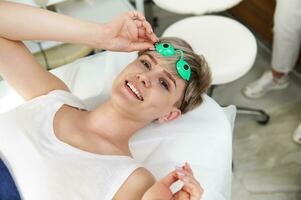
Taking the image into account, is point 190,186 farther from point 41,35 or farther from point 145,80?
point 41,35

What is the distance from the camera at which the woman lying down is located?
1141mm

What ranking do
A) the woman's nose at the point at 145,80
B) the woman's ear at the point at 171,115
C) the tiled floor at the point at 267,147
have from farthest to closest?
the tiled floor at the point at 267,147
the woman's ear at the point at 171,115
the woman's nose at the point at 145,80

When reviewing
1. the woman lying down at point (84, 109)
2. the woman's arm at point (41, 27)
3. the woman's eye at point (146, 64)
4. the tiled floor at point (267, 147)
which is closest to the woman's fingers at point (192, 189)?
the woman lying down at point (84, 109)

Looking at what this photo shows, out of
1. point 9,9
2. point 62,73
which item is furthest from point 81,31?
point 62,73

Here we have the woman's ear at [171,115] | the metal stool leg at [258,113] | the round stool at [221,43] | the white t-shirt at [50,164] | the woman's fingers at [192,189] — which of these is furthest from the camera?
the metal stool leg at [258,113]

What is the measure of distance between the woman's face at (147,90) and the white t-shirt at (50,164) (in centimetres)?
16

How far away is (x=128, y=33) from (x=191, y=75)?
25 centimetres

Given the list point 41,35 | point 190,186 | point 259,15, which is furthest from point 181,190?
point 259,15

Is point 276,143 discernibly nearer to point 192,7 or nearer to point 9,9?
point 192,7

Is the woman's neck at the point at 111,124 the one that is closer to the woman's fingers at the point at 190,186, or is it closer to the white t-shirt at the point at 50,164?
the white t-shirt at the point at 50,164

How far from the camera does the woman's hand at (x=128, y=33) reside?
51.2 inches

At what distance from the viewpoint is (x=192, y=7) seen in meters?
1.81

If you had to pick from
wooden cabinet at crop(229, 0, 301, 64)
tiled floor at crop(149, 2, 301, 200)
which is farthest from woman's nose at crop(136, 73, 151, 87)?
wooden cabinet at crop(229, 0, 301, 64)

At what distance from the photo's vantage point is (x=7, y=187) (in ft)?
3.66
